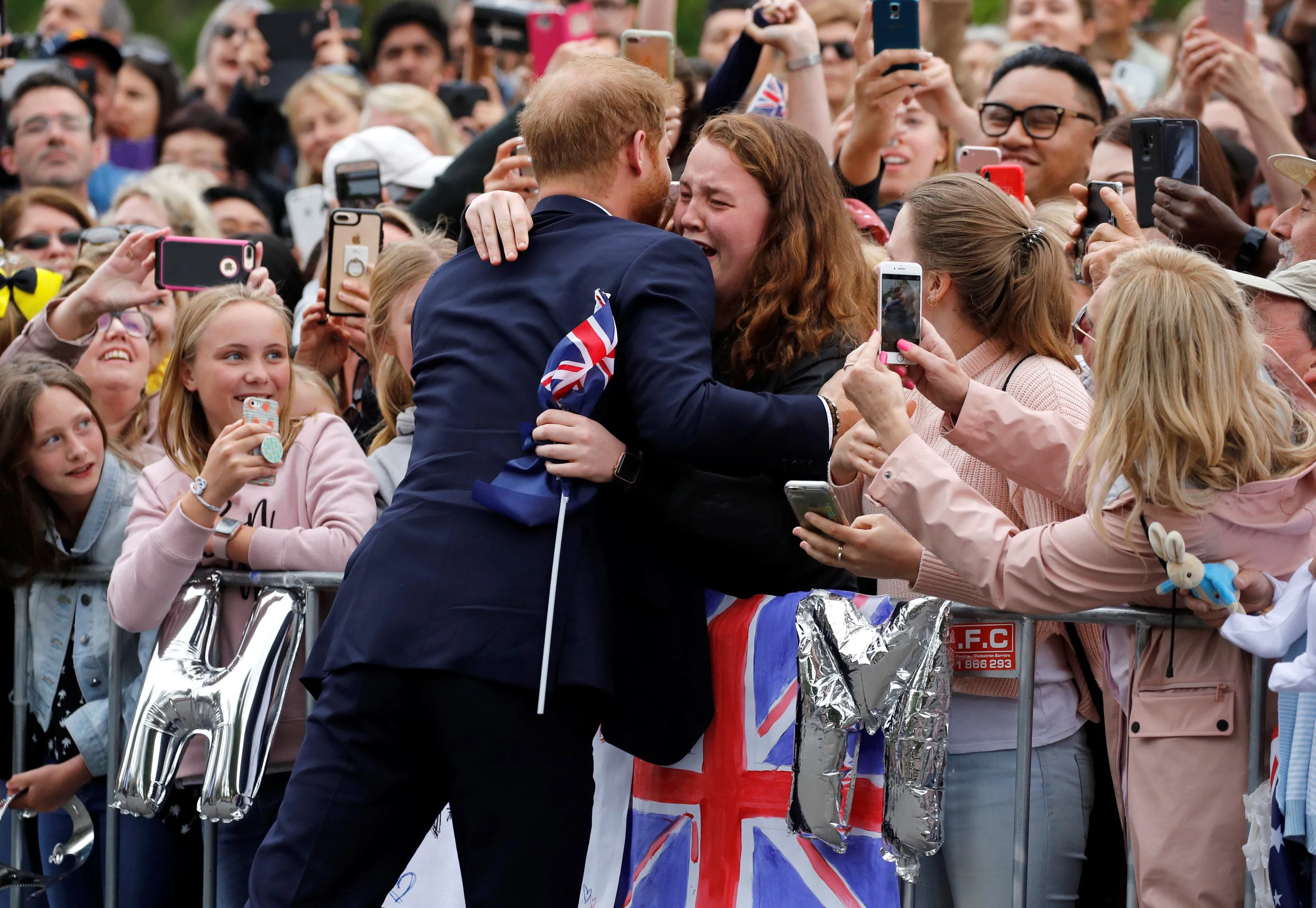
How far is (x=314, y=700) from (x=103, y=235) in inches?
86.7

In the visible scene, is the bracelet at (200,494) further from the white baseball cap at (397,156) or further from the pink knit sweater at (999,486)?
the white baseball cap at (397,156)

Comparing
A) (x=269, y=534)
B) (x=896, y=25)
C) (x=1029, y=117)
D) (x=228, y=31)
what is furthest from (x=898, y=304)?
(x=228, y=31)

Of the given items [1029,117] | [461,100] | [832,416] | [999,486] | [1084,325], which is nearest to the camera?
[832,416]

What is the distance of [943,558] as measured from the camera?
308 centimetres

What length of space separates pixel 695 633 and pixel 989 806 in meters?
0.70

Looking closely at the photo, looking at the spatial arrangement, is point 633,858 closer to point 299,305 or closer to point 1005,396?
point 1005,396

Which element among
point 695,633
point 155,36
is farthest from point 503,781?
point 155,36

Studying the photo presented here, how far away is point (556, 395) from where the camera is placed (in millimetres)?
2934

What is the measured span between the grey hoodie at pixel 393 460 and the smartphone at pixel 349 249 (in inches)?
27.1

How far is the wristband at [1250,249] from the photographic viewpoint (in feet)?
12.7

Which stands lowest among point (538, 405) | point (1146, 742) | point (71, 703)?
point (71, 703)

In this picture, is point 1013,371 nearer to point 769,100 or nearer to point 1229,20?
point 769,100

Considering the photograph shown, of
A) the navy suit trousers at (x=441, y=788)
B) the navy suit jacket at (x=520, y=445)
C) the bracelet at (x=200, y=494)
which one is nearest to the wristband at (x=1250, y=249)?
the navy suit jacket at (x=520, y=445)

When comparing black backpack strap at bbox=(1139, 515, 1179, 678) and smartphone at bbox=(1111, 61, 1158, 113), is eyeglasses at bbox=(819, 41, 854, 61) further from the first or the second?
black backpack strap at bbox=(1139, 515, 1179, 678)
